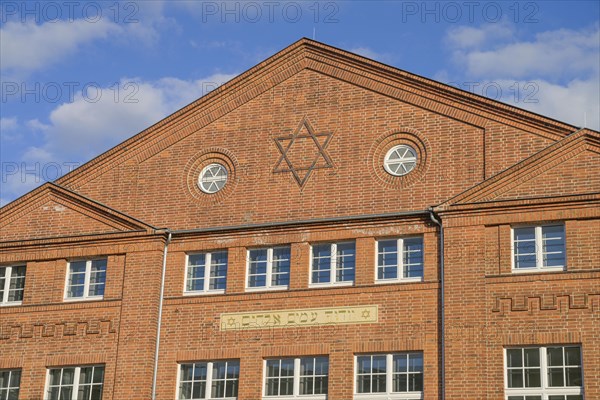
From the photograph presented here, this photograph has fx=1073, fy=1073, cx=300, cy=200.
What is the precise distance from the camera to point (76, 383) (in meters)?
30.0

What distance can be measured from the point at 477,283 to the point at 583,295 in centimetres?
260

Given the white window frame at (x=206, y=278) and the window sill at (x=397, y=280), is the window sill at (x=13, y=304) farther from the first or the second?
the window sill at (x=397, y=280)

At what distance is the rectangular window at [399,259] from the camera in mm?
27984

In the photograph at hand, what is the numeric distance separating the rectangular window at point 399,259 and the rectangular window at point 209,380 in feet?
15.3

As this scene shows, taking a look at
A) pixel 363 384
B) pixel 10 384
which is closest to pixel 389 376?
pixel 363 384

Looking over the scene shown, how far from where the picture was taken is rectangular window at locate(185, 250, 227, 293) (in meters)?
29.8

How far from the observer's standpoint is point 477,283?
26891mm

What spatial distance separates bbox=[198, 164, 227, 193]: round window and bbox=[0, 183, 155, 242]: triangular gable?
2.11m

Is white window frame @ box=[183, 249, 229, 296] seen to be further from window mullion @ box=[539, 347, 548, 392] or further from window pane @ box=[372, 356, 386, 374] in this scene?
window mullion @ box=[539, 347, 548, 392]

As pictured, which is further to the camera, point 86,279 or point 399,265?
point 86,279

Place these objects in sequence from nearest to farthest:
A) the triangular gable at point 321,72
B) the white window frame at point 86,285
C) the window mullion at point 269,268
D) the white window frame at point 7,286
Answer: the triangular gable at point 321,72 → the window mullion at point 269,268 → the white window frame at point 86,285 → the white window frame at point 7,286

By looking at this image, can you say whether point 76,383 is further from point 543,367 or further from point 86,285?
point 543,367

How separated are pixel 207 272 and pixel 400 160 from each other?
622cm

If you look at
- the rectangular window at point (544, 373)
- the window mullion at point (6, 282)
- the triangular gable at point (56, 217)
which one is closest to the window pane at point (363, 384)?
the rectangular window at point (544, 373)
